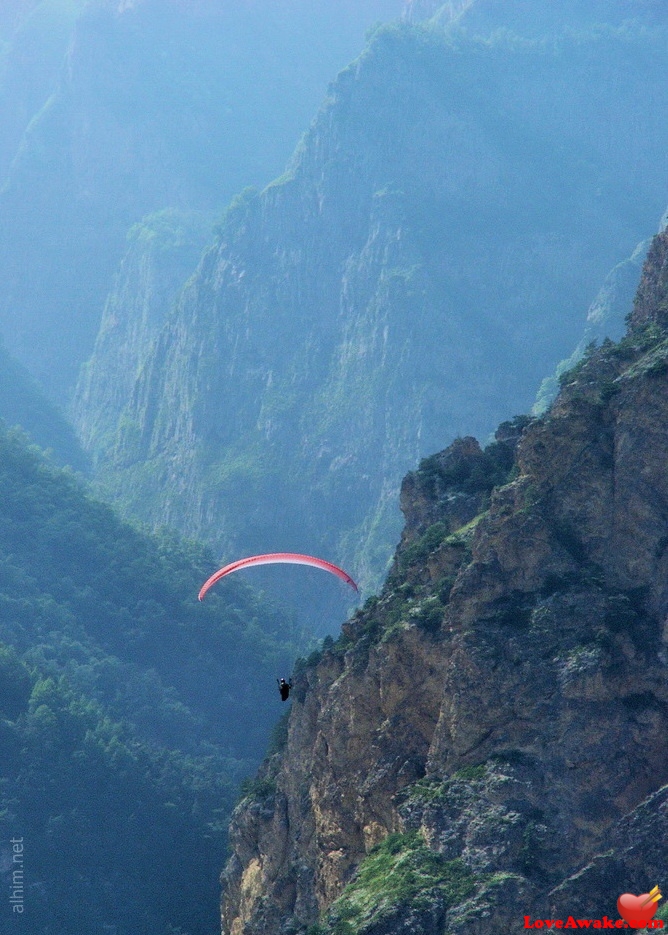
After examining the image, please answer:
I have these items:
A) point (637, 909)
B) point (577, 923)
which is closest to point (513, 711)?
point (577, 923)

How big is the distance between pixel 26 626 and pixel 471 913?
133m

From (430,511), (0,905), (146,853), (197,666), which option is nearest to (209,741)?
(197,666)

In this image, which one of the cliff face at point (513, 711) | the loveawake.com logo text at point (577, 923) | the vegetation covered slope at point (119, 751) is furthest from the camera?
the vegetation covered slope at point (119, 751)

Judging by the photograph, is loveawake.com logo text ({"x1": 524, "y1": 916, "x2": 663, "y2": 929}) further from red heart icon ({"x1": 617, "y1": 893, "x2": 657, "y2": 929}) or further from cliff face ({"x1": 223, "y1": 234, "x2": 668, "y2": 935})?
red heart icon ({"x1": 617, "y1": 893, "x2": 657, "y2": 929})

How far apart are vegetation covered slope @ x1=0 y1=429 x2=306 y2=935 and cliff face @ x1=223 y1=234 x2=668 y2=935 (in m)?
59.8

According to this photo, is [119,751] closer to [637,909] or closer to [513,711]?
[513,711]

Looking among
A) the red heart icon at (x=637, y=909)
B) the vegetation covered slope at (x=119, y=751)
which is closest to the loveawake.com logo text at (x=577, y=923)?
the red heart icon at (x=637, y=909)

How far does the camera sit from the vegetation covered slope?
453 feet

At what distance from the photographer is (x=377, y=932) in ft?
204

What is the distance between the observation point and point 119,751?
515 feet

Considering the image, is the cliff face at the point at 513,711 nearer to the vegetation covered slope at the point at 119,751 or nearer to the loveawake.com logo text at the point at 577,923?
the loveawake.com logo text at the point at 577,923

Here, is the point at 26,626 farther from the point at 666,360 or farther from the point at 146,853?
the point at 666,360

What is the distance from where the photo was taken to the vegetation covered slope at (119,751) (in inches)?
5433

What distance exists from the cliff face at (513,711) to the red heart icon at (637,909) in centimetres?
392
